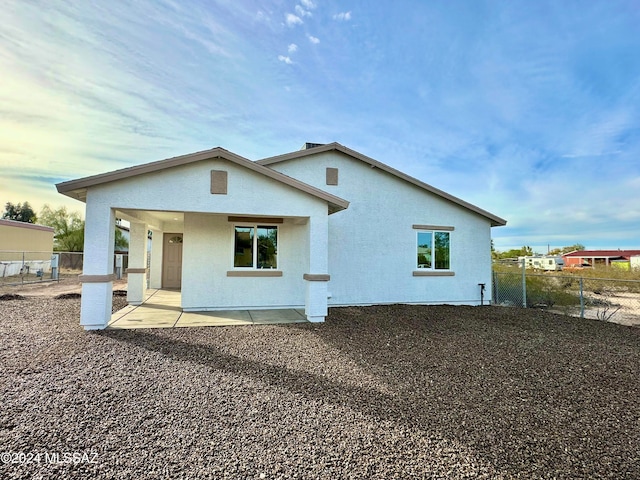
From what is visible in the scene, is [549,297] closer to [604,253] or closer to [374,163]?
[374,163]

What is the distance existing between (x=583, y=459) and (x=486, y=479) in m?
1.07

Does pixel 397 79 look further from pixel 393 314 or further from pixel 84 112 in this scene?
pixel 84 112

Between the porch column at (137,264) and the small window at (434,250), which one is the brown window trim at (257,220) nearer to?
the porch column at (137,264)

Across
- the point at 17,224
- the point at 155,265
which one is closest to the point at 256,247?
the point at 155,265

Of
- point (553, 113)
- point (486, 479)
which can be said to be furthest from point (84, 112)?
point (553, 113)

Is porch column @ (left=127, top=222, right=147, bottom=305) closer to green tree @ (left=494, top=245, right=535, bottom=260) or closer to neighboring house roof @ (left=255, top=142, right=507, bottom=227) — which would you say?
neighboring house roof @ (left=255, top=142, right=507, bottom=227)

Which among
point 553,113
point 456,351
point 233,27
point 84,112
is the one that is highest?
point 233,27

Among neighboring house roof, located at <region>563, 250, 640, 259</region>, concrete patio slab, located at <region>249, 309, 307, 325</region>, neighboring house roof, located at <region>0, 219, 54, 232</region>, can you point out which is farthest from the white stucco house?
neighboring house roof, located at <region>563, 250, 640, 259</region>

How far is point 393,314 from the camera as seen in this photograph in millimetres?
9680

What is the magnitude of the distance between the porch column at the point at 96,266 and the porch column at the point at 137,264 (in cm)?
373

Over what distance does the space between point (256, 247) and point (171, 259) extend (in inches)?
263

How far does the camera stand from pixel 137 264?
1104 centimetres

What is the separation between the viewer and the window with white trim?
32.7 ft

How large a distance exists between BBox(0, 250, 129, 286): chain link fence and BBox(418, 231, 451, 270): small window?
1791cm
